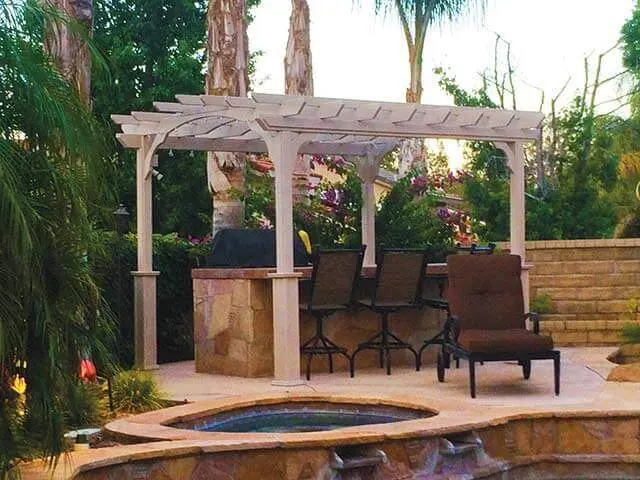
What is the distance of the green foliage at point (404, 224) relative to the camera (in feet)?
44.4

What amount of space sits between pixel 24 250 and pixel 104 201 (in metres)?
1.34

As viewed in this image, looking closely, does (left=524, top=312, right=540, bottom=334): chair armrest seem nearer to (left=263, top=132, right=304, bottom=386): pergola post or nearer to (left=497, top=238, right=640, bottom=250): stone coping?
(left=263, top=132, right=304, bottom=386): pergola post

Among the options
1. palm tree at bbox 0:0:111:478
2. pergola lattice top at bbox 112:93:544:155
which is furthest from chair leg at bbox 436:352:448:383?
palm tree at bbox 0:0:111:478

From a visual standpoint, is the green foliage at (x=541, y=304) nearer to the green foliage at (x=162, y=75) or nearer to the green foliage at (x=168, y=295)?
the green foliage at (x=168, y=295)

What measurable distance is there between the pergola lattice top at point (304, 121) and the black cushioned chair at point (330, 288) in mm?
1149

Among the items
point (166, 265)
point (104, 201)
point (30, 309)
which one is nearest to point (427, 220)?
point (166, 265)

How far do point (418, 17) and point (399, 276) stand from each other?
1100cm

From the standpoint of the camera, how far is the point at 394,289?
1024 centimetres

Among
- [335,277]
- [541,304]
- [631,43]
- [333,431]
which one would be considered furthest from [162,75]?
[631,43]

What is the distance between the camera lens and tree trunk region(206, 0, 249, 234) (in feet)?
42.7

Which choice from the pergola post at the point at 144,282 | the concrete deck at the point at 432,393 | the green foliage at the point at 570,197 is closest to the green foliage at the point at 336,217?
the green foliage at the point at 570,197

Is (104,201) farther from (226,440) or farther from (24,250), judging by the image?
(226,440)

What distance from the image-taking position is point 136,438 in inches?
258

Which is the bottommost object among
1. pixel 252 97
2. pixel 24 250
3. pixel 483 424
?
pixel 483 424
